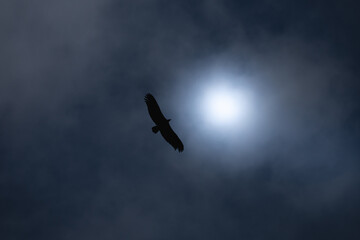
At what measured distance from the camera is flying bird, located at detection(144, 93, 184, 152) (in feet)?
73.2

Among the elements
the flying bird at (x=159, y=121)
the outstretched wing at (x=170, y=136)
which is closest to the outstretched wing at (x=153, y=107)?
the flying bird at (x=159, y=121)

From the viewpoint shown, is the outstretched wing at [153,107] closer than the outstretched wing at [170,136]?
Yes

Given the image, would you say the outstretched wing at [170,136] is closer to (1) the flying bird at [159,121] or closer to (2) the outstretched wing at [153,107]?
(1) the flying bird at [159,121]

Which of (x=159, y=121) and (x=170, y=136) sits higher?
(x=159, y=121)

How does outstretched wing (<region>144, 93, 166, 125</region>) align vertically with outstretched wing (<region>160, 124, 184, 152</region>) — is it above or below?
above

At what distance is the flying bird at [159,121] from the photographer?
2231 cm

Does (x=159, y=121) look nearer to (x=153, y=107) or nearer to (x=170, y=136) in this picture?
(x=153, y=107)

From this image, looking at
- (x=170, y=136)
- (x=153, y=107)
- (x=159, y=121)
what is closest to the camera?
(x=153, y=107)

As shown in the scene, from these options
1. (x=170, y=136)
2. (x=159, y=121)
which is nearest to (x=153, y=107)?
(x=159, y=121)

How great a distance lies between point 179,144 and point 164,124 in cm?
250

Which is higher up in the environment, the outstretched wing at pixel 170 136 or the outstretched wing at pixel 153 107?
the outstretched wing at pixel 153 107

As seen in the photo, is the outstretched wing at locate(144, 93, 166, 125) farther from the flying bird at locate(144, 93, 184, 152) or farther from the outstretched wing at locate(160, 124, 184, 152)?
the outstretched wing at locate(160, 124, 184, 152)

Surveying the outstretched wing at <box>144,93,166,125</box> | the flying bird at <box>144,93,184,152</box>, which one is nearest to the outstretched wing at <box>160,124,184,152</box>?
the flying bird at <box>144,93,184,152</box>

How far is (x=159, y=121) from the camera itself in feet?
76.9
